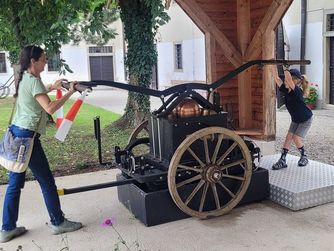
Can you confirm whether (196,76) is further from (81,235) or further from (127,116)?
(81,235)

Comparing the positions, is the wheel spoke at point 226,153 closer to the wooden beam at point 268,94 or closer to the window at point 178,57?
the wooden beam at point 268,94

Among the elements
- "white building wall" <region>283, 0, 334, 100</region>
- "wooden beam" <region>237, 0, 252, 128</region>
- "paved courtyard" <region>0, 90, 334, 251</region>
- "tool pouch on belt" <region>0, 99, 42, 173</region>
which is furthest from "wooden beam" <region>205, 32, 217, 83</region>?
"white building wall" <region>283, 0, 334, 100</region>

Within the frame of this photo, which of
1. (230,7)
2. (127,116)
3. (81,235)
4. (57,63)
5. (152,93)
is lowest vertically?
(81,235)

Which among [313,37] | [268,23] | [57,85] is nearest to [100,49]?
[313,37]

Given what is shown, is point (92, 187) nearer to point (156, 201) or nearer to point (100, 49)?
point (156, 201)

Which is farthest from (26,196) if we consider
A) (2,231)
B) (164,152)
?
(164,152)

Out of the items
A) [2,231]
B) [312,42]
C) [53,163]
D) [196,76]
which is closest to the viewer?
[2,231]

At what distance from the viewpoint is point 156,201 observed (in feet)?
11.8

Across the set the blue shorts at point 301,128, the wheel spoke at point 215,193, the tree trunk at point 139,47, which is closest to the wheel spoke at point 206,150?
the wheel spoke at point 215,193

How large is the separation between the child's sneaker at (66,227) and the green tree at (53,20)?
3.42 meters

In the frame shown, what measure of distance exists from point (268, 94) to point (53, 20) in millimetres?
3886

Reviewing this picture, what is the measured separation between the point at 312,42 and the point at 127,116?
5813mm

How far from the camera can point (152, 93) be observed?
3709mm

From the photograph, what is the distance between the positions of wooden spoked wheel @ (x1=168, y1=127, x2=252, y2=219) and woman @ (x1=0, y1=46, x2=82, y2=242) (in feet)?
3.33
